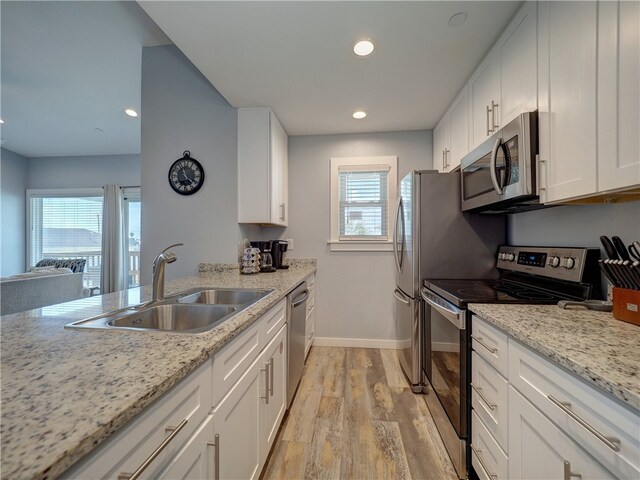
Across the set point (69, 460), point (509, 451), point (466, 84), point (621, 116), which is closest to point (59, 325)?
point (69, 460)

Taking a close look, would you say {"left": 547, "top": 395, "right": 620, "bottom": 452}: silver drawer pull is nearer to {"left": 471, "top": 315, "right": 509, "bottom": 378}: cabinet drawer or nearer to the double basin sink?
{"left": 471, "top": 315, "right": 509, "bottom": 378}: cabinet drawer

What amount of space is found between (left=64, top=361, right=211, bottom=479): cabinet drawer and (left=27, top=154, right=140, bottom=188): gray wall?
528cm

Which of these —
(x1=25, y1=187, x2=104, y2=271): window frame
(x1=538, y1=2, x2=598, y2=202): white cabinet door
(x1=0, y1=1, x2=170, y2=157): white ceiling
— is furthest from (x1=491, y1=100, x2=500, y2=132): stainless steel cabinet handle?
(x1=25, y1=187, x2=104, y2=271): window frame

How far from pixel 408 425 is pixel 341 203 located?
6.99 ft

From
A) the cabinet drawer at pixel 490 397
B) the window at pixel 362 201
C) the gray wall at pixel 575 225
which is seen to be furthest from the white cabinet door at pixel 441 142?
the cabinet drawer at pixel 490 397

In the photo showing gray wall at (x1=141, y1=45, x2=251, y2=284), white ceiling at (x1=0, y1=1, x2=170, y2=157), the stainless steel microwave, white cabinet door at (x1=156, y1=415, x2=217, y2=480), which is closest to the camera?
white cabinet door at (x1=156, y1=415, x2=217, y2=480)

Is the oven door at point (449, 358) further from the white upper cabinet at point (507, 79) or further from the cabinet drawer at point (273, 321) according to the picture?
the white upper cabinet at point (507, 79)

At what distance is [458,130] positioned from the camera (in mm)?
2150

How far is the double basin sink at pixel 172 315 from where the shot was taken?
1.01 meters

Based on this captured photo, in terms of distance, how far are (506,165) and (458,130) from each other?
3.14ft

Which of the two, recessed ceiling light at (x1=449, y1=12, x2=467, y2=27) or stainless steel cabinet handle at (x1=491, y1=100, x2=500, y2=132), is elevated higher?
recessed ceiling light at (x1=449, y1=12, x2=467, y2=27)

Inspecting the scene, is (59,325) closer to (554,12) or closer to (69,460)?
(69,460)

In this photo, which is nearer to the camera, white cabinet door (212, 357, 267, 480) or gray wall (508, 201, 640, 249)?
white cabinet door (212, 357, 267, 480)

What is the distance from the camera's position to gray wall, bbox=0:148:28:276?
14.6 feet
